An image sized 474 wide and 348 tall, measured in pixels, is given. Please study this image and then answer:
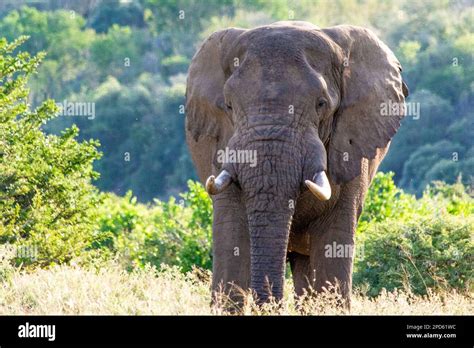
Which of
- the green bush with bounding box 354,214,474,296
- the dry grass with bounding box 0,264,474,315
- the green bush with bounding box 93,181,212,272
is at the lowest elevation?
the dry grass with bounding box 0,264,474,315

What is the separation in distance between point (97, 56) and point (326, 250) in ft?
240

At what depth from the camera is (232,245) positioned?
40.3ft

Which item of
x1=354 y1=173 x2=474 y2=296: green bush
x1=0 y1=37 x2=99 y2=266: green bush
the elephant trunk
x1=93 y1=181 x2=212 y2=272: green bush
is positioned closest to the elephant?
the elephant trunk

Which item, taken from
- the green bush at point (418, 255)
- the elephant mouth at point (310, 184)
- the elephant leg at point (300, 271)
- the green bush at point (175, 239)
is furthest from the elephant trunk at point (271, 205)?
the green bush at point (175, 239)

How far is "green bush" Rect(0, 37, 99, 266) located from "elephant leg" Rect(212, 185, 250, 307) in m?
4.46

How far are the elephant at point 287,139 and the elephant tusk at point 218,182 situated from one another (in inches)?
0.4

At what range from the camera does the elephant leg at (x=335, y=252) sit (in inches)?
494

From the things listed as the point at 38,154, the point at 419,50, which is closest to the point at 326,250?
the point at 38,154

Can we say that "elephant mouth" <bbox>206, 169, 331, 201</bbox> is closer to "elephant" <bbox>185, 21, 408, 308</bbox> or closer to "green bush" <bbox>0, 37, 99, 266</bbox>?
"elephant" <bbox>185, 21, 408, 308</bbox>

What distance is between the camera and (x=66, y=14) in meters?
90.3

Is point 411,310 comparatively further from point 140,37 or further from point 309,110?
point 140,37

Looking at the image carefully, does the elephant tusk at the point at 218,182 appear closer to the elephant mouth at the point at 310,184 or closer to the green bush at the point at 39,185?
the elephant mouth at the point at 310,184

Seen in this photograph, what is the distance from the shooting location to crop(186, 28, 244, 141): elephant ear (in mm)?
12688

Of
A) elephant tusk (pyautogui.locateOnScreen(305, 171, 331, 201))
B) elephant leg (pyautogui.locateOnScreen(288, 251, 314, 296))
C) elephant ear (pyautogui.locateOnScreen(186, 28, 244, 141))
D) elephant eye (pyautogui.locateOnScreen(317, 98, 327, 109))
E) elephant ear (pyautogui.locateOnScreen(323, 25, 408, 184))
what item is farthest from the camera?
elephant leg (pyautogui.locateOnScreen(288, 251, 314, 296))
